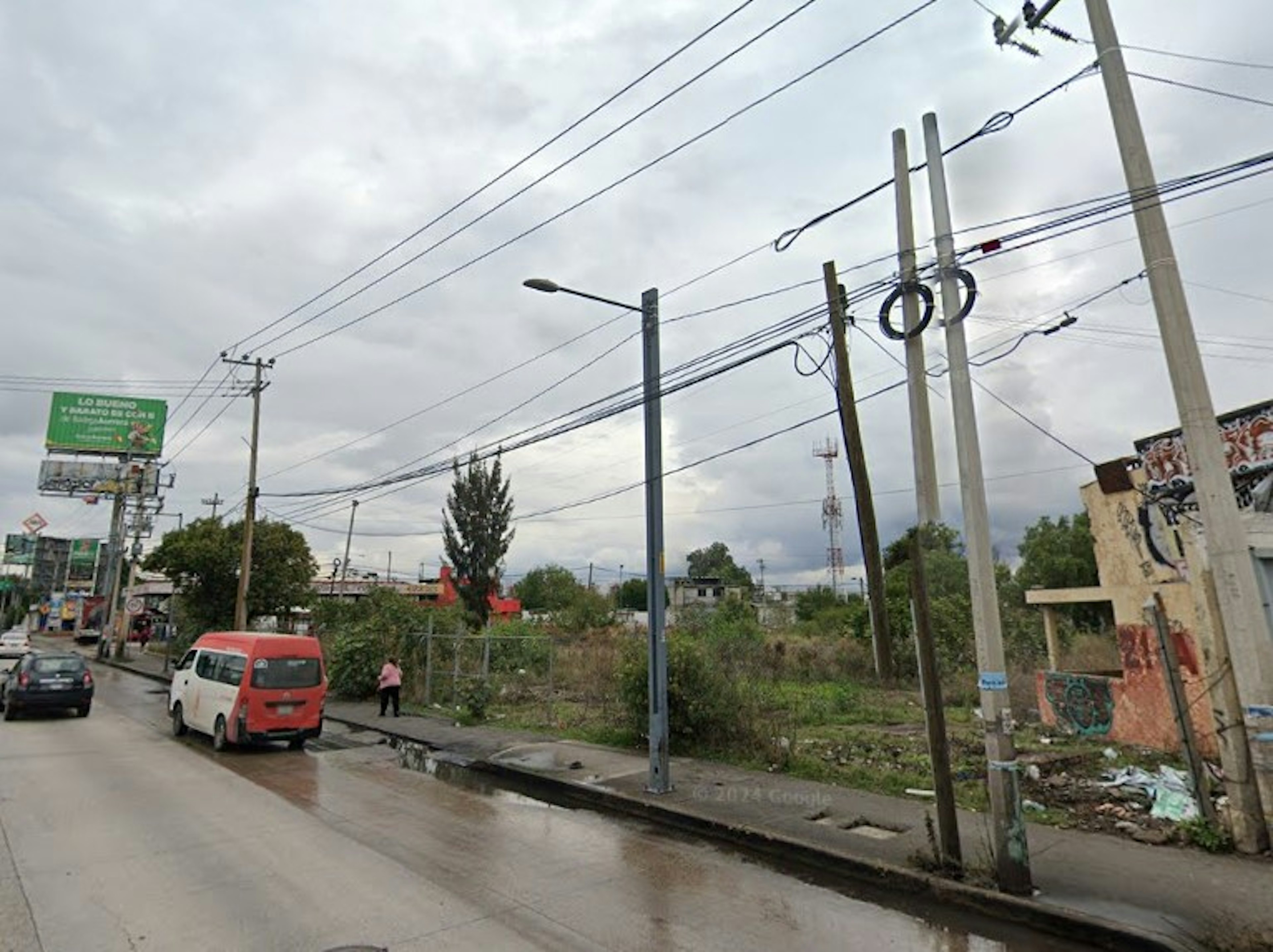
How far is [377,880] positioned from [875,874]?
431 cm

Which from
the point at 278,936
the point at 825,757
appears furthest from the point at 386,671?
the point at 278,936

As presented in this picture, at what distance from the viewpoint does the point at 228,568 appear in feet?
94.2

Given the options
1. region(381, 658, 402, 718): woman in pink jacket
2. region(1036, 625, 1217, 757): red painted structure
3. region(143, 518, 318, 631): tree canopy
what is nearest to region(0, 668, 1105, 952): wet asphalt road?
region(381, 658, 402, 718): woman in pink jacket

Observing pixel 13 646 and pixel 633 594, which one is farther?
pixel 633 594

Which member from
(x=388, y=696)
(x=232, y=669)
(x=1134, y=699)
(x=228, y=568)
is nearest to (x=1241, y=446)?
(x=1134, y=699)

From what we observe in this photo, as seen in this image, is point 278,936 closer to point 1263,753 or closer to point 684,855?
point 684,855

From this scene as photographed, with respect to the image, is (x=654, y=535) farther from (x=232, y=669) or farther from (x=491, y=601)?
(x=491, y=601)

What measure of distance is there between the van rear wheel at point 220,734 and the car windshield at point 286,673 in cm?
90

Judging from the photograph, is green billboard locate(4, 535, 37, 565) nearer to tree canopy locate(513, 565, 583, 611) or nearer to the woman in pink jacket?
tree canopy locate(513, 565, 583, 611)

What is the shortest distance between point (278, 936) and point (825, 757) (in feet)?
27.7

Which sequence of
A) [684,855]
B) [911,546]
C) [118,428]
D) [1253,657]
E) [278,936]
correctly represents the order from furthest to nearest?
1. [118,428]
2. [684,855]
3. [911,546]
4. [1253,657]
5. [278,936]

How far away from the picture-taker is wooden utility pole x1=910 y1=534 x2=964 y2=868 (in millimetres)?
6352

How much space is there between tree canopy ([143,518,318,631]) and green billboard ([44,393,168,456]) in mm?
23418

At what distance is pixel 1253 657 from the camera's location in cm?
596
